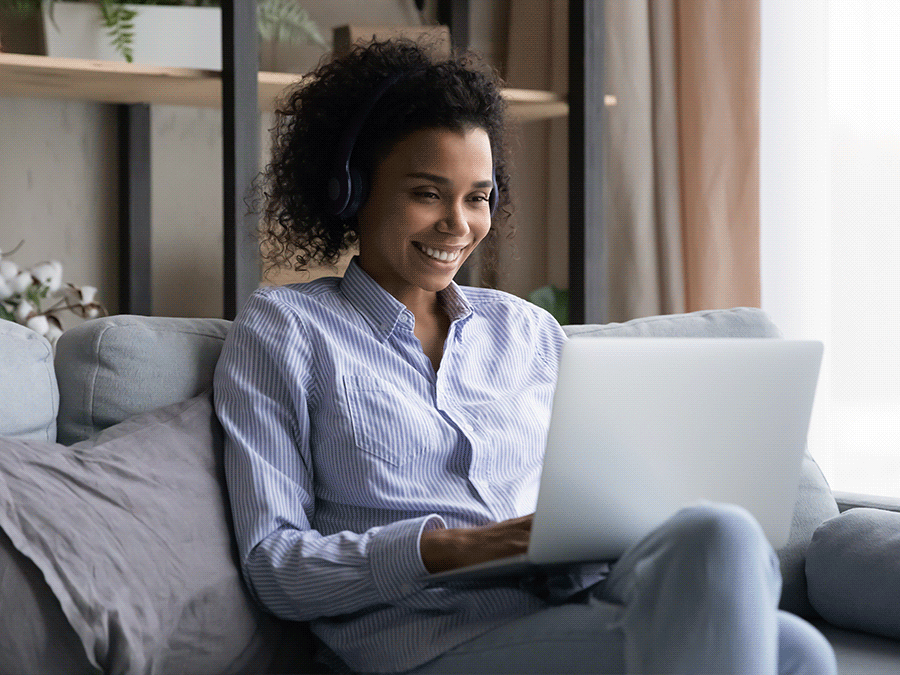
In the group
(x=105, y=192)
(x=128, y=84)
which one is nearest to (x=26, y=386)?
(x=128, y=84)

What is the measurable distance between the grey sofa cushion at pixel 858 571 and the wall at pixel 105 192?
119cm

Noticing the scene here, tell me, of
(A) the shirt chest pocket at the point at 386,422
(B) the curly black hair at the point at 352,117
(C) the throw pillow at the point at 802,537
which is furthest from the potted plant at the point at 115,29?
(C) the throw pillow at the point at 802,537

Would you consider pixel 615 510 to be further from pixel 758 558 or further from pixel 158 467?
pixel 158 467

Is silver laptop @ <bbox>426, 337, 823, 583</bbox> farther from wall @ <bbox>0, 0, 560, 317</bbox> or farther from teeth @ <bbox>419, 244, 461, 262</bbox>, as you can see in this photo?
wall @ <bbox>0, 0, 560, 317</bbox>

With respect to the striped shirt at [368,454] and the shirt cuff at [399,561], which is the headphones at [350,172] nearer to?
the striped shirt at [368,454]

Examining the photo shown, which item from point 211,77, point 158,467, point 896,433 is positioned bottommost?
point 896,433

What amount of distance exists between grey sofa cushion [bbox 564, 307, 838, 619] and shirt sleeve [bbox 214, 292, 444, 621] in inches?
20.9

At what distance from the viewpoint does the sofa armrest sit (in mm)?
1322

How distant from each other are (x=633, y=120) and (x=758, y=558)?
1.71 metres

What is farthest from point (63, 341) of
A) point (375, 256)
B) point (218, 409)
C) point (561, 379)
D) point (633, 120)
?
point (633, 120)

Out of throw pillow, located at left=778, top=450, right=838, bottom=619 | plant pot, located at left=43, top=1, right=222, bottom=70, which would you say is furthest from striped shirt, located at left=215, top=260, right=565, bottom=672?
plant pot, located at left=43, top=1, right=222, bottom=70

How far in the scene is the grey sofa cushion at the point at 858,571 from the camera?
115 centimetres

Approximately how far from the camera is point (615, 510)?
2.69 feet

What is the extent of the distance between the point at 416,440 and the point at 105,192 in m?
1.35
